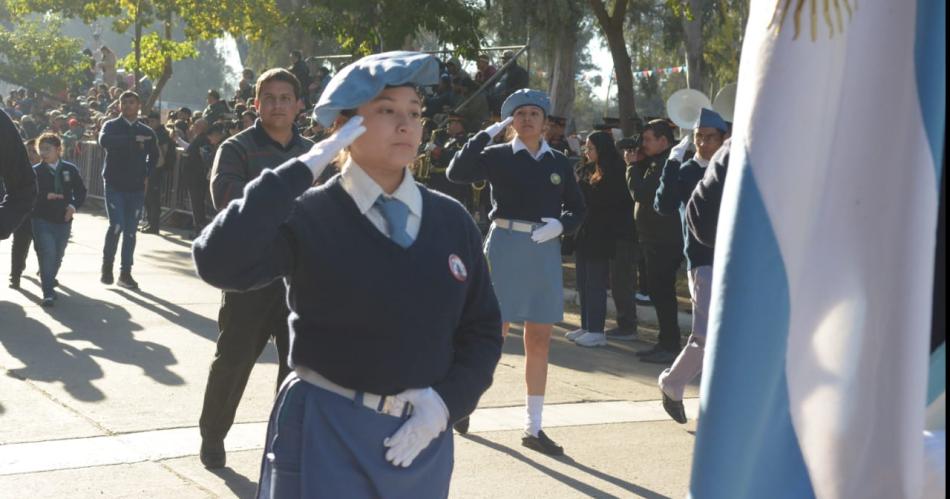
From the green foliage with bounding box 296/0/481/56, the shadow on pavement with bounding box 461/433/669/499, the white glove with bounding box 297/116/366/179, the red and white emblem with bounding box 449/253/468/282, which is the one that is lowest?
the shadow on pavement with bounding box 461/433/669/499

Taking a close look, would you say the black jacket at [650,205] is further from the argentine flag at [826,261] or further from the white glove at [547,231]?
the argentine flag at [826,261]

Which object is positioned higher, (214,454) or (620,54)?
(620,54)

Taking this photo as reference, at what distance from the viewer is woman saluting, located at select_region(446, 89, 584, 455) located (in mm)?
7676

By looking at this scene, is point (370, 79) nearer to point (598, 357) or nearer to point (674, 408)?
point (674, 408)

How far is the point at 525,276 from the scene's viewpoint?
7738 millimetres

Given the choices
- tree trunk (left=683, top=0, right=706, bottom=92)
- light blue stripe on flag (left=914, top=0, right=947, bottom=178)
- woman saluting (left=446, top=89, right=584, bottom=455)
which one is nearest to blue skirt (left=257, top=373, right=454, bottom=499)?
light blue stripe on flag (left=914, top=0, right=947, bottom=178)

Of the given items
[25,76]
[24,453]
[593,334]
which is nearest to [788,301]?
[24,453]

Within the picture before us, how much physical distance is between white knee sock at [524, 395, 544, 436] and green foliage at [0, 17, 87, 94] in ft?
94.8

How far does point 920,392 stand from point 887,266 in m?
0.23

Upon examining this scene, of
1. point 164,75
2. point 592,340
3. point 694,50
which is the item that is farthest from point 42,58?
point 592,340

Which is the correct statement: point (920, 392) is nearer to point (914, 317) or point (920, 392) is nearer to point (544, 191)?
point (914, 317)

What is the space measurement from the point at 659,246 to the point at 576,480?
454 centimetres

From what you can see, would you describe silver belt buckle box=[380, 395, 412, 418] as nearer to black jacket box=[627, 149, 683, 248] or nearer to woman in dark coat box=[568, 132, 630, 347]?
black jacket box=[627, 149, 683, 248]

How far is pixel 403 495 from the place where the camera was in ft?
10.9
